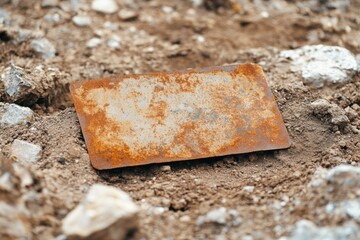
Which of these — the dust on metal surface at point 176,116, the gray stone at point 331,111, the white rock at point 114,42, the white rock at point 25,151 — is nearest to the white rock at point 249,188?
the dust on metal surface at point 176,116

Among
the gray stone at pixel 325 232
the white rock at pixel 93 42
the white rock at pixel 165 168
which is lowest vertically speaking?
the white rock at pixel 93 42

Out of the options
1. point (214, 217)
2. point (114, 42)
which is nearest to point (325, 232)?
point (214, 217)

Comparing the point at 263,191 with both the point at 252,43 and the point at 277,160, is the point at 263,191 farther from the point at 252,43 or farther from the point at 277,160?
the point at 252,43

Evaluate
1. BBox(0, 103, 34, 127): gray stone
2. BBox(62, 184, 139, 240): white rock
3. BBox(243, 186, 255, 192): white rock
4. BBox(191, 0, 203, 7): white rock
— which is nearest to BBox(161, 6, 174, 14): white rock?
BBox(191, 0, 203, 7): white rock

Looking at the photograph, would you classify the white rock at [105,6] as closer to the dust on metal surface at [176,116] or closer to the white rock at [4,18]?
the white rock at [4,18]

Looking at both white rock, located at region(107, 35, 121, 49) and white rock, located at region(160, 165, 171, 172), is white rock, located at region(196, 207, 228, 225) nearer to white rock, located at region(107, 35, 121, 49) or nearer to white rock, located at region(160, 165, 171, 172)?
white rock, located at region(160, 165, 171, 172)

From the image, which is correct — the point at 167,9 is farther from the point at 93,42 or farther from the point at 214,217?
the point at 214,217
